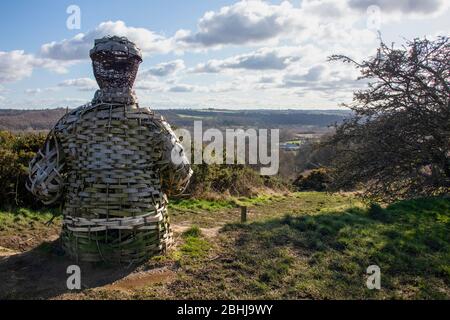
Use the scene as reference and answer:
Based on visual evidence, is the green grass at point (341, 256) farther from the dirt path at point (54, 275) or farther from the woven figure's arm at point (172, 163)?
the woven figure's arm at point (172, 163)

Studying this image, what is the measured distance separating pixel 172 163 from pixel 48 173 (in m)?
1.53

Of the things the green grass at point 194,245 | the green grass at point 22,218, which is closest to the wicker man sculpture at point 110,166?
the green grass at point 194,245

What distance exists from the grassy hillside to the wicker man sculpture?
35 centimetres

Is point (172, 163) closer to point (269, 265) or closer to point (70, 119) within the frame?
point (70, 119)

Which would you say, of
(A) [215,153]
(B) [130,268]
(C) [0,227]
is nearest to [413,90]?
(B) [130,268]

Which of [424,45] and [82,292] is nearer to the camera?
[82,292]

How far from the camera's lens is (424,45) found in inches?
377

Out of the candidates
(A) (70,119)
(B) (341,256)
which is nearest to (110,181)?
(A) (70,119)

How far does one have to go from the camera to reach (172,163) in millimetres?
5508

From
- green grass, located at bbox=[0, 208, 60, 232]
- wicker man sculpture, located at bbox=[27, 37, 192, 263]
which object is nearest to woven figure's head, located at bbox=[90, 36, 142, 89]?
wicker man sculpture, located at bbox=[27, 37, 192, 263]

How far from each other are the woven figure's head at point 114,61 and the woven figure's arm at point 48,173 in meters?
1.00

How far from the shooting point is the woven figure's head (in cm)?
519
